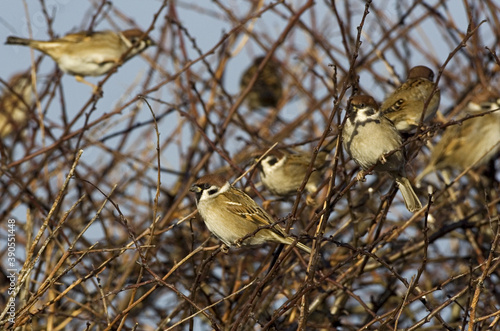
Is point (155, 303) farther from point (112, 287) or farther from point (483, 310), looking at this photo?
point (483, 310)

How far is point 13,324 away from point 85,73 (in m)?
3.14

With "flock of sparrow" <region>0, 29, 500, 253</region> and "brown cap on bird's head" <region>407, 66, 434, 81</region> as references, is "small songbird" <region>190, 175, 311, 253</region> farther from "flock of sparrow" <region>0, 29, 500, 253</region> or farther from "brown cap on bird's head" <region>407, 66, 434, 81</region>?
"brown cap on bird's head" <region>407, 66, 434, 81</region>

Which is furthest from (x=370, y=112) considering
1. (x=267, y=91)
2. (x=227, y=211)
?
(x=267, y=91)

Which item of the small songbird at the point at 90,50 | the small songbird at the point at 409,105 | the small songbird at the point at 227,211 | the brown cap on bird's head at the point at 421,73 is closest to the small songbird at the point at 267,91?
the small songbird at the point at 90,50

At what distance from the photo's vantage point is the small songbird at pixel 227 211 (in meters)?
3.02

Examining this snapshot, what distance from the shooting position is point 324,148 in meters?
4.23

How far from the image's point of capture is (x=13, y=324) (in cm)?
225

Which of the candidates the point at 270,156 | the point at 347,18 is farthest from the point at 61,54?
the point at 347,18

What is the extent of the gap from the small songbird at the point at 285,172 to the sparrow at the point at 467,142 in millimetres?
931

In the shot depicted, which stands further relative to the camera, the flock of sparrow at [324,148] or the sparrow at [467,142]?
the sparrow at [467,142]

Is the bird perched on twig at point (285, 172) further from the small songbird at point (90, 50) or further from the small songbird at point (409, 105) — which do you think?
the small songbird at point (90, 50)

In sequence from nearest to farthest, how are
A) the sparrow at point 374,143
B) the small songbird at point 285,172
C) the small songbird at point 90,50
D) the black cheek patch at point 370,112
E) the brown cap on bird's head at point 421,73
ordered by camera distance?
1. the sparrow at point 374,143
2. the black cheek patch at point 370,112
3. the brown cap on bird's head at point 421,73
4. the small songbird at point 285,172
5. the small songbird at point 90,50

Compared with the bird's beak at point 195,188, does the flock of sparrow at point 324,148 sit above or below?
below

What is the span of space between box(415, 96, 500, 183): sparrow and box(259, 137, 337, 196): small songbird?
3.05 ft
